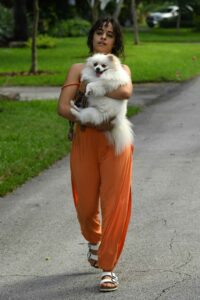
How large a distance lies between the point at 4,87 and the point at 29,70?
4.72 meters

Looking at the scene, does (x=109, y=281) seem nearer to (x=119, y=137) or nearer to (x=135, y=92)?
(x=119, y=137)

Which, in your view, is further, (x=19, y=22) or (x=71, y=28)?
(x=71, y=28)

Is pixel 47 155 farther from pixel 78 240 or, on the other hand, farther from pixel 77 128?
pixel 77 128

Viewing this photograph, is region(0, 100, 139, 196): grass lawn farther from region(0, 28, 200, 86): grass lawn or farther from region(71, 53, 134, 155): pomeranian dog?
region(0, 28, 200, 86): grass lawn

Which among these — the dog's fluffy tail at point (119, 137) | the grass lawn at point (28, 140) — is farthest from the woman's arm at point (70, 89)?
the grass lawn at point (28, 140)

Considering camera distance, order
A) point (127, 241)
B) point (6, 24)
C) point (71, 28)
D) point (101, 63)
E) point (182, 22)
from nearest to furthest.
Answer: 1. point (101, 63)
2. point (127, 241)
3. point (6, 24)
4. point (71, 28)
5. point (182, 22)

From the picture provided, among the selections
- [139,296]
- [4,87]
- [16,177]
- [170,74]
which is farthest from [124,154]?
[170,74]

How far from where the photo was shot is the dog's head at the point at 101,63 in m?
5.59

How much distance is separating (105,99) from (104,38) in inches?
17.5

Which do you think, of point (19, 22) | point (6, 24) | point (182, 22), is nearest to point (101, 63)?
point (19, 22)

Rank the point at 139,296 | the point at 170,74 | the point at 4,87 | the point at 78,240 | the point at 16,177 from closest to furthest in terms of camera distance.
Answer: the point at 139,296, the point at 78,240, the point at 16,177, the point at 4,87, the point at 170,74

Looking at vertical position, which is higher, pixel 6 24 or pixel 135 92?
pixel 135 92

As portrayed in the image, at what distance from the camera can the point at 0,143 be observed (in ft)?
41.0

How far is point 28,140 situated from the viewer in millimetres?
12867
